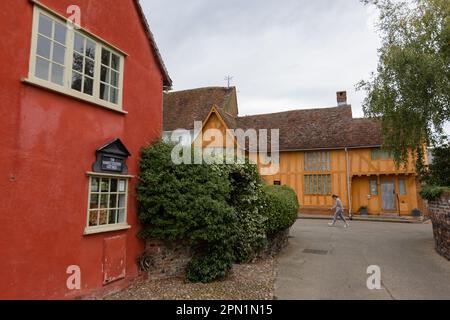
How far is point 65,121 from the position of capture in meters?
5.17

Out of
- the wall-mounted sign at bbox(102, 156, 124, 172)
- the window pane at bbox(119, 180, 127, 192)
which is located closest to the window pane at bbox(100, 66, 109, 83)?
the wall-mounted sign at bbox(102, 156, 124, 172)

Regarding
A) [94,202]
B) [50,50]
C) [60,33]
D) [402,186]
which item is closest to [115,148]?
[94,202]

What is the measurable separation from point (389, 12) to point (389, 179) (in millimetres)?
12367

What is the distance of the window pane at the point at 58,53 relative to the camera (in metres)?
5.13

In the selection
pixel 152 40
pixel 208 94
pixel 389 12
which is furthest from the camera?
pixel 208 94

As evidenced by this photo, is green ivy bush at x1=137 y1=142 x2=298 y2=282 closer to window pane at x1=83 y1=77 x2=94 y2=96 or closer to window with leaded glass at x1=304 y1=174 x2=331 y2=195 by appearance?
window pane at x1=83 y1=77 x2=94 y2=96

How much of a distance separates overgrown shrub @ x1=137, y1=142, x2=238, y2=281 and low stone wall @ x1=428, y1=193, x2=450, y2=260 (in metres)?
5.95

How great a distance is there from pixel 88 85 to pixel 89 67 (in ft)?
1.18

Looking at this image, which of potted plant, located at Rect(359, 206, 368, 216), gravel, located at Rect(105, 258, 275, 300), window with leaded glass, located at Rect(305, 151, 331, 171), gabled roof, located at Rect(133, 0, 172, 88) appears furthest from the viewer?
window with leaded glass, located at Rect(305, 151, 331, 171)

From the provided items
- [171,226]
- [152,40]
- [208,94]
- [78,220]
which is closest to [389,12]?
[152,40]

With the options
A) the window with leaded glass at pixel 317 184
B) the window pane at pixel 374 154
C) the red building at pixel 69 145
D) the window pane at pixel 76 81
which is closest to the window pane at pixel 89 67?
the red building at pixel 69 145

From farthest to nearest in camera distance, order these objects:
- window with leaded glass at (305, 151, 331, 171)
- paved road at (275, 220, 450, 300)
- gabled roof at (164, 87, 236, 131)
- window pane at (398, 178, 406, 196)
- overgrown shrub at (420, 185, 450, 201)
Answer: gabled roof at (164, 87, 236, 131) → window with leaded glass at (305, 151, 331, 171) → window pane at (398, 178, 406, 196) → overgrown shrub at (420, 185, 450, 201) → paved road at (275, 220, 450, 300)

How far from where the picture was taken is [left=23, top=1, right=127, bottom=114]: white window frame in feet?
15.5
